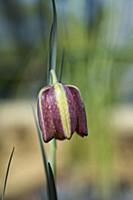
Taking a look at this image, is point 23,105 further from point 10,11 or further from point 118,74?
point 118,74

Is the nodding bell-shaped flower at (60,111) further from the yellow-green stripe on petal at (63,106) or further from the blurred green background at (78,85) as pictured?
the blurred green background at (78,85)

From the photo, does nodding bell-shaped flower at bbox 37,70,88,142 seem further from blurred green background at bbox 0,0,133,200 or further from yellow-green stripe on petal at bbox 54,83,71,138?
blurred green background at bbox 0,0,133,200

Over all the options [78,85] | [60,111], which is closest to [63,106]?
[60,111]

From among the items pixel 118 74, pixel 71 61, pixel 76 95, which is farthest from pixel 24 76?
pixel 76 95

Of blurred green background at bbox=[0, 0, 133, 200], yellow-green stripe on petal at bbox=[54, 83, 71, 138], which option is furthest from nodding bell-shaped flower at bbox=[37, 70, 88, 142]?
blurred green background at bbox=[0, 0, 133, 200]

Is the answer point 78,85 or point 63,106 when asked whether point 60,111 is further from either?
point 78,85
